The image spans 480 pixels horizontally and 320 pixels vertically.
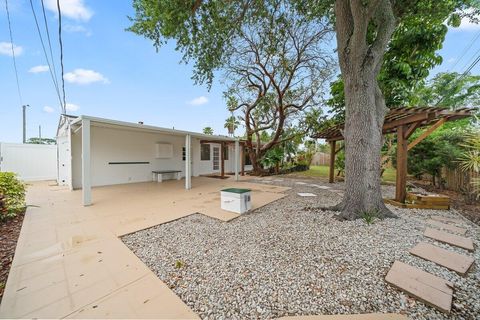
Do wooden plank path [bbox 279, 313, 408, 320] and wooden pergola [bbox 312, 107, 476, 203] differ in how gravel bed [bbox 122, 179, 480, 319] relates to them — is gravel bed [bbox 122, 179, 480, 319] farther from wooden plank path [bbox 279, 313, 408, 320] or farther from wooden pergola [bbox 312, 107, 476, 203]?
wooden pergola [bbox 312, 107, 476, 203]

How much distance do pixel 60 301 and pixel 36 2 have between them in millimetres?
6779

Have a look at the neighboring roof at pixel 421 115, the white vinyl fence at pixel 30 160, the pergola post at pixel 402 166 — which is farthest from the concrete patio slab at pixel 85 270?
the white vinyl fence at pixel 30 160

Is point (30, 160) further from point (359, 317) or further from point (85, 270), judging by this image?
point (359, 317)

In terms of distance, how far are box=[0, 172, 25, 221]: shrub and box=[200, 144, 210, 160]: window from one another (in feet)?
26.8

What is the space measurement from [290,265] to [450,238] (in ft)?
9.64

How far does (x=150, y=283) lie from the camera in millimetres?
1962

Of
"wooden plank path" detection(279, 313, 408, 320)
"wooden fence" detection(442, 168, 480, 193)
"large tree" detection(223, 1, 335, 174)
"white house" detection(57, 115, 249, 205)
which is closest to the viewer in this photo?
"wooden plank path" detection(279, 313, 408, 320)

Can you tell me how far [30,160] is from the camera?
27.1ft

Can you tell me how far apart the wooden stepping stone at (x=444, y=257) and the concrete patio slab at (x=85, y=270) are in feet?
9.82

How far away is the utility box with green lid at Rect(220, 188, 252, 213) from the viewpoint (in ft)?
14.1

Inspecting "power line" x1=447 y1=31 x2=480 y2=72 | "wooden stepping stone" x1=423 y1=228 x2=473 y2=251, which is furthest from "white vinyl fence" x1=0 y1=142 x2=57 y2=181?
"power line" x1=447 y1=31 x2=480 y2=72

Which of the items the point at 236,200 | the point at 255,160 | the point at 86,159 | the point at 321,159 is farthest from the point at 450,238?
the point at 321,159

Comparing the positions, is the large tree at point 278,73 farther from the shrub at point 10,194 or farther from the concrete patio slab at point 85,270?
the shrub at point 10,194

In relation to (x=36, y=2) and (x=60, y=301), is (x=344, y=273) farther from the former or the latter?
(x=36, y=2)
